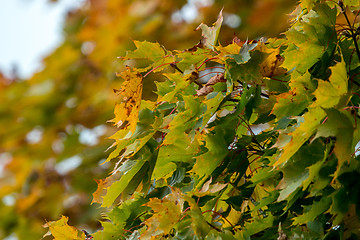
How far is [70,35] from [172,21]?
90cm

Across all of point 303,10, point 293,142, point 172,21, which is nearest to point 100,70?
point 172,21

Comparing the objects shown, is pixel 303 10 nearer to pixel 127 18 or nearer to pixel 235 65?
pixel 235 65

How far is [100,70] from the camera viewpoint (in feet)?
12.0

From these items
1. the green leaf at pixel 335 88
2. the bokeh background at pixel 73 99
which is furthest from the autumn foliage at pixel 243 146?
the bokeh background at pixel 73 99

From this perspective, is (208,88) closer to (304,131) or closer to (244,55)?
(244,55)

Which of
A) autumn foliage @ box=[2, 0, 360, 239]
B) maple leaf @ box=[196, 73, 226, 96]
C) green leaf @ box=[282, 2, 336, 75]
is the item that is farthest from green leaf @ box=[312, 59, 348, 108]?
maple leaf @ box=[196, 73, 226, 96]

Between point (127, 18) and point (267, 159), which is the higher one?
point (127, 18)

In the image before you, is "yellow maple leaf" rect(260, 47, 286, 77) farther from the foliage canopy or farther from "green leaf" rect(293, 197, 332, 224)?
"green leaf" rect(293, 197, 332, 224)

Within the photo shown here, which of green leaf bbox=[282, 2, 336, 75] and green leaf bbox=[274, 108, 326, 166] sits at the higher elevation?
green leaf bbox=[282, 2, 336, 75]

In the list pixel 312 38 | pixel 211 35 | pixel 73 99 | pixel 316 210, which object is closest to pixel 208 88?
pixel 211 35

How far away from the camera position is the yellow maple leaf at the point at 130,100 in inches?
34.4

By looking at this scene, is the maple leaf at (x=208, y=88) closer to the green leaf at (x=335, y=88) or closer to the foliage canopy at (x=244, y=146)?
the foliage canopy at (x=244, y=146)

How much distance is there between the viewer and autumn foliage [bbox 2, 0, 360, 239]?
681 mm

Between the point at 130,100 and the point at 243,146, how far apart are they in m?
0.23
